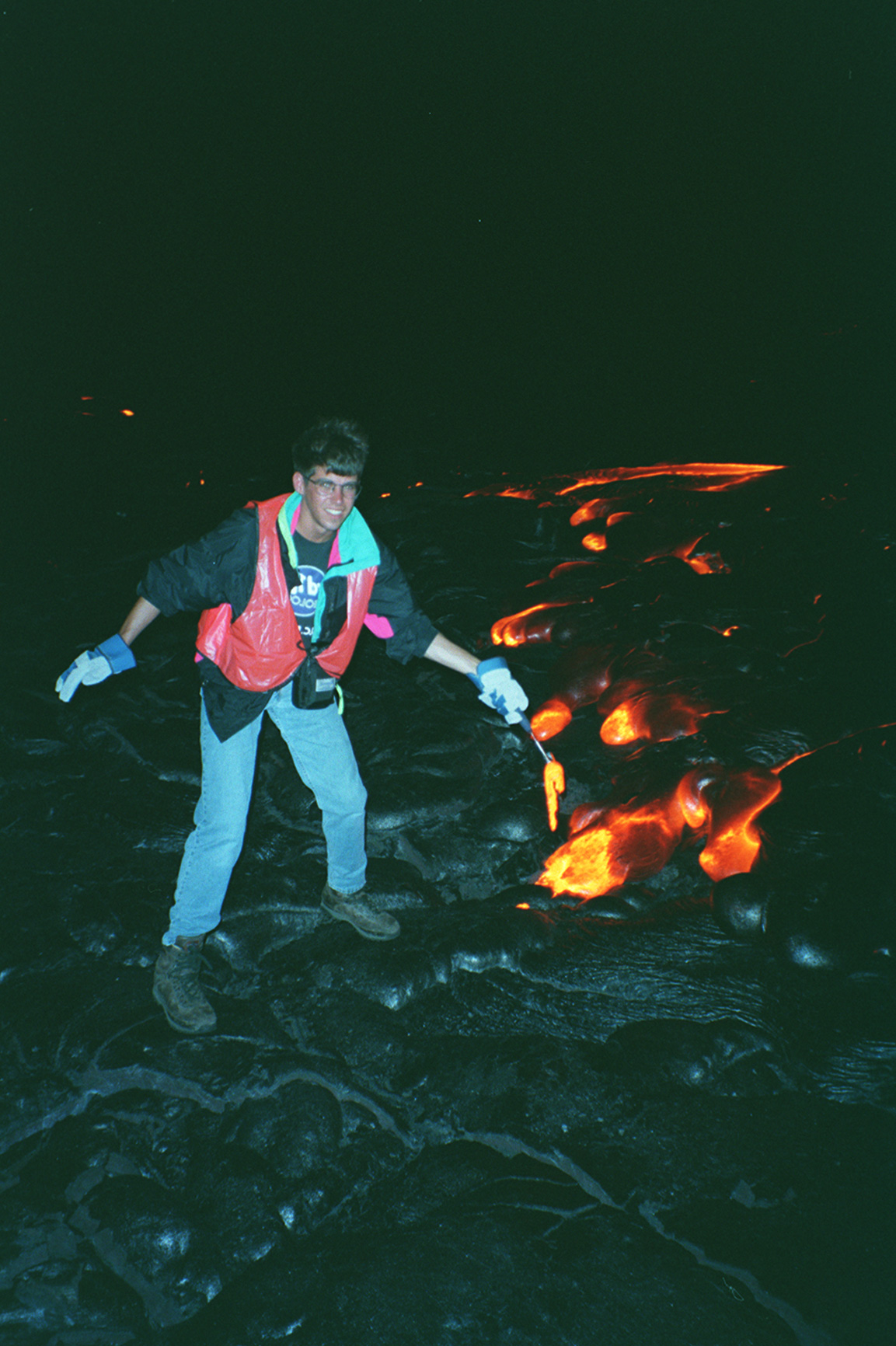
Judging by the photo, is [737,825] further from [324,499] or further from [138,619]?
[138,619]

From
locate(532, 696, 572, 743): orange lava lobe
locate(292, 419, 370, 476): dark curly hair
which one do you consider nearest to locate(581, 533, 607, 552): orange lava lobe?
locate(532, 696, 572, 743): orange lava lobe

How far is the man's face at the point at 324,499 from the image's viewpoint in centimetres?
259

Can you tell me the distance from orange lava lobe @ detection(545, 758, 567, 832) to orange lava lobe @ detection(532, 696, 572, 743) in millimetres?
272

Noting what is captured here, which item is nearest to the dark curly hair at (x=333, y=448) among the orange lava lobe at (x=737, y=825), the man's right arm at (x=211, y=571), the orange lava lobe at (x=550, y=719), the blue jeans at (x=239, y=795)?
the man's right arm at (x=211, y=571)

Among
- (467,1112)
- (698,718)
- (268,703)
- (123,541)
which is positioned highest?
(268,703)

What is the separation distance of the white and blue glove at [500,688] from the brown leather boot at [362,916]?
996mm

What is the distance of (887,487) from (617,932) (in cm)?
513

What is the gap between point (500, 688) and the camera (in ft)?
10.3

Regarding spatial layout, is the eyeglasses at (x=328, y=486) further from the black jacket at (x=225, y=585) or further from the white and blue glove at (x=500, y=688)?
the white and blue glove at (x=500, y=688)

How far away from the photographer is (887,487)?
22.7 feet

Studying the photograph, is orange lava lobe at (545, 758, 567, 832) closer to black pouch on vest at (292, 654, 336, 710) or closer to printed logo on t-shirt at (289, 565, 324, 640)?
black pouch on vest at (292, 654, 336, 710)

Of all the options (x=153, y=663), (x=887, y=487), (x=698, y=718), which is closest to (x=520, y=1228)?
(x=698, y=718)

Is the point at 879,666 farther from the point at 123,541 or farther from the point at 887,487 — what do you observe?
the point at 123,541

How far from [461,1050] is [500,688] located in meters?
1.30
